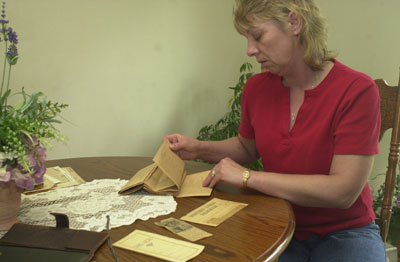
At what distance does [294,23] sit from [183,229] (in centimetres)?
77

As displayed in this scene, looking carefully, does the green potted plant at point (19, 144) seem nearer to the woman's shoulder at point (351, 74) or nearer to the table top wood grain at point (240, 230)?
the table top wood grain at point (240, 230)

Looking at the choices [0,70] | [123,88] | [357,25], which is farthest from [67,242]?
[357,25]

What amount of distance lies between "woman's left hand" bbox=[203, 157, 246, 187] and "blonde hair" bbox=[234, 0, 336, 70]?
1.47 ft

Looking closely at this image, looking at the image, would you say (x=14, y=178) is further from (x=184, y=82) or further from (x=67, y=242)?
(x=184, y=82)

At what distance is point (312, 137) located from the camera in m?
1.28

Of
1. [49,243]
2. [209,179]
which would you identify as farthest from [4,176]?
[209,179]

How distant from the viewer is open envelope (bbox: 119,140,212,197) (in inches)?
47.3

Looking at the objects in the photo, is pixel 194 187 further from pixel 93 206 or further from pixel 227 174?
pixel 93 206

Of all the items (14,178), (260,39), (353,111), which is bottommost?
(14,178)

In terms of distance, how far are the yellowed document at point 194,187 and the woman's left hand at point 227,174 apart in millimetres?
30

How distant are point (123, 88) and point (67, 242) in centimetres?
178

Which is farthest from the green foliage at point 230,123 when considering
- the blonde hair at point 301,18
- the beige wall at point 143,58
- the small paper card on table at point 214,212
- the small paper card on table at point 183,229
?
the small paper card on table at point 183,229

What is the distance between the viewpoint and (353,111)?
1.21 meters

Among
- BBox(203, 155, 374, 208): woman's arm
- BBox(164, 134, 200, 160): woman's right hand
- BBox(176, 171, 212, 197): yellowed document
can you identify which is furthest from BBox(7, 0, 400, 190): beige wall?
BBox(203, 155, 374, 208): woman's arm
